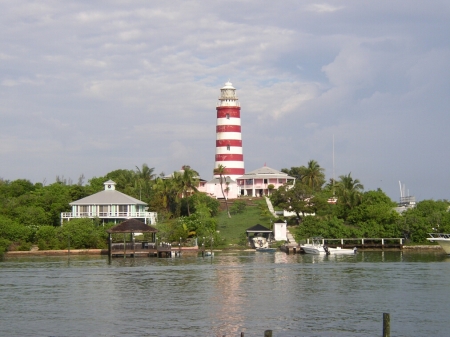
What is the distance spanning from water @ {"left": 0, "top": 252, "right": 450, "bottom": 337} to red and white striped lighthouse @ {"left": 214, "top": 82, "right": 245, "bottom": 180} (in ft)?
122

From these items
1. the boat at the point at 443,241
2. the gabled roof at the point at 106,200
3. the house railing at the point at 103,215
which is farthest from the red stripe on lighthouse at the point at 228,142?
the boat at the point at 443,241

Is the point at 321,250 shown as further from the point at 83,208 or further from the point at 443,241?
the point at 83,208

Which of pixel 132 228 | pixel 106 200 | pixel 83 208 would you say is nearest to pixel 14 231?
pixel 83 208

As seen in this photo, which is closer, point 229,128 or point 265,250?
point 265,250

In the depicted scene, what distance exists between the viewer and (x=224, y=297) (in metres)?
40.9

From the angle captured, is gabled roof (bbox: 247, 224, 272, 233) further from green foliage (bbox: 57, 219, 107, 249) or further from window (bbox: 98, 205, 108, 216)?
window (bbox: 98, 205, 108, 216)

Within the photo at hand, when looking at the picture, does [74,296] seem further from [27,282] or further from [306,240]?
[306,240]

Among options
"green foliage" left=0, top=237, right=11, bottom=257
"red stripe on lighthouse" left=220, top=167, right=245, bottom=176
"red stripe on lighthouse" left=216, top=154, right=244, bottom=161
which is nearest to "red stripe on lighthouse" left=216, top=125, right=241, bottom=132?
"red stripe on lighthouse" left=216, top=154, right=244, bottom=161

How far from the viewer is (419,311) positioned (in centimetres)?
3600

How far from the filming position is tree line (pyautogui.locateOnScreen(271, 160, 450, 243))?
259 ft

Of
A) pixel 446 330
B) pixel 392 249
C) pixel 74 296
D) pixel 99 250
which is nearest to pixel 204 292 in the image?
pixel 74 296

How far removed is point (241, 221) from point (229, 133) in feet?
55.8

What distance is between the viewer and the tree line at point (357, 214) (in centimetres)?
7906

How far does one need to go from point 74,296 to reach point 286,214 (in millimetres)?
49456
